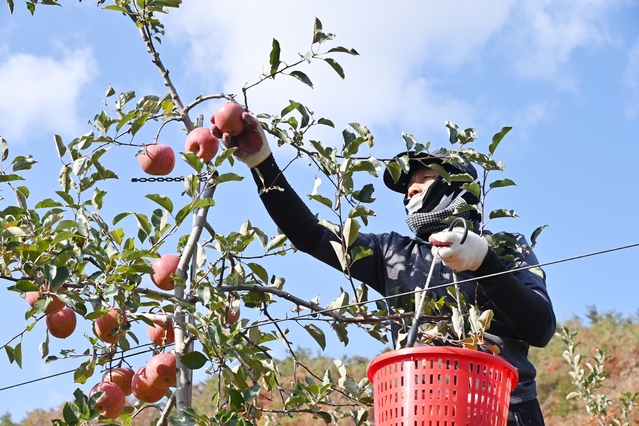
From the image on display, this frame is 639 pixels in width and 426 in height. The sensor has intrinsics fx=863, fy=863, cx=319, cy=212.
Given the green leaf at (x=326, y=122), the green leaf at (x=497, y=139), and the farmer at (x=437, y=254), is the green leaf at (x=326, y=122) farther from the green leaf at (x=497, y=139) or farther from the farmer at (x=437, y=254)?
the green leaf at (x=497, y=139)

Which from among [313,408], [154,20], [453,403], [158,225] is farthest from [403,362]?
[154,20]

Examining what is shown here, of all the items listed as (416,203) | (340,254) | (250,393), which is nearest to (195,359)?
(250,393)

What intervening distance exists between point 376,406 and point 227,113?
1008 mm

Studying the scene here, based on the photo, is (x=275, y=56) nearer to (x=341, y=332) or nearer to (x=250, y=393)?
(x=341, y=332)

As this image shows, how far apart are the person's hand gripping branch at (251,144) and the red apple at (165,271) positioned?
405 millimetres

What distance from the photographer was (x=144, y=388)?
2.38 metres

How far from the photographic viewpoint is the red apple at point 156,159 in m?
2.57

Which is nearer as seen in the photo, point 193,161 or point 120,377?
point 193,161

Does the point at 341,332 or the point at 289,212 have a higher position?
the point at 289,212

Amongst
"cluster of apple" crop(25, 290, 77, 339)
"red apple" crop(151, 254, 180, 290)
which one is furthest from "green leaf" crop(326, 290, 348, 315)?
"cluster of apple" crop(25, 290, 77, 339)

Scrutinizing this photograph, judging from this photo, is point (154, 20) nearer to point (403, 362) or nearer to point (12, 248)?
point (12, 248)

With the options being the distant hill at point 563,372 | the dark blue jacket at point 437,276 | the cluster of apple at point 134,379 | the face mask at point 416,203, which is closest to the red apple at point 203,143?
the dark blue jacket at point 437,276

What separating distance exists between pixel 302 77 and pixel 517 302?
902 mm

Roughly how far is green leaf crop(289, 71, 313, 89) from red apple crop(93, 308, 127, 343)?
0.80m
